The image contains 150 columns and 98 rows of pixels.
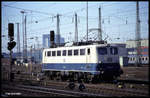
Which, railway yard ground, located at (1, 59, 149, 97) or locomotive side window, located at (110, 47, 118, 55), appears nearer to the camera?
railway yard ground, located at (1, 59, 149, 97)

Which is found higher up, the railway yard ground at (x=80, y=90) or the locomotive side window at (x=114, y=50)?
the locomotive side window at (x=114, y=50)

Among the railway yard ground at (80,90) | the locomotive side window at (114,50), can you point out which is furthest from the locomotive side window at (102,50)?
the railway yard ground at (80,90)

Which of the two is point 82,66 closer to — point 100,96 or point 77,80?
point 77,80

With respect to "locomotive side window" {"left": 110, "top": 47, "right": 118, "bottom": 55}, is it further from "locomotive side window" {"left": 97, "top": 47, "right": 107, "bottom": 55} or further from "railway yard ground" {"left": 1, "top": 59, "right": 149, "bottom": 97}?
"railway yard ground" {"left": 1, "top": 59, "right": 149, "bottom": 97}

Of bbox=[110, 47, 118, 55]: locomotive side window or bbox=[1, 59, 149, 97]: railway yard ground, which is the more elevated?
bbox=[110, 47, 118, 55]: locomotive side window

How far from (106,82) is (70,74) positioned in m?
3.60

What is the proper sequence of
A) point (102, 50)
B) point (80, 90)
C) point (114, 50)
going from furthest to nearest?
point (114, 50), point (102, 50), point (80, 90)

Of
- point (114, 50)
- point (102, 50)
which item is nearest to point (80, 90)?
point (102, 50)

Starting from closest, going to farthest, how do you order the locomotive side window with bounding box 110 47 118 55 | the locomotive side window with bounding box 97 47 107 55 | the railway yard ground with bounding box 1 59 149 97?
the railway yard ground with bounding box 1 59 149 97, the locomotive side window with bounding box 97 47 107 55, the locomotive side window with bounding box 110 47 118 55

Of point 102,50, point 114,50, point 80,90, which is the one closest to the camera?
point 80,90

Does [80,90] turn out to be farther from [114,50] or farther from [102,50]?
[114,50]

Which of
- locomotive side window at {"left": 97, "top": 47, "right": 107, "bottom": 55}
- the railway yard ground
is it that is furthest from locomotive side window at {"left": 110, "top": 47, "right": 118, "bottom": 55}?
the railway yard ground

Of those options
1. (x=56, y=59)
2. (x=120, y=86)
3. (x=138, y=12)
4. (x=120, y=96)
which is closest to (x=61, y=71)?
(x=56, y=59)

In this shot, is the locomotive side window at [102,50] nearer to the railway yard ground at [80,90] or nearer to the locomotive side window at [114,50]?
the locomotive side window at [114,50]
